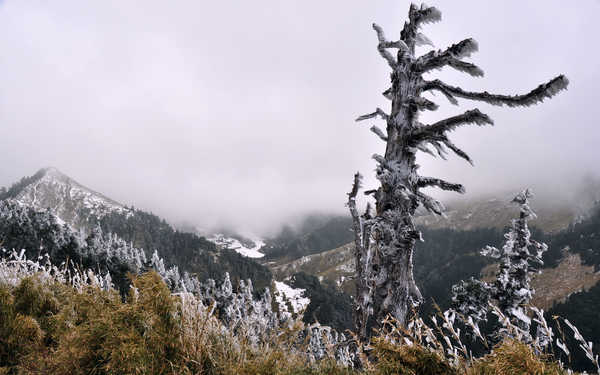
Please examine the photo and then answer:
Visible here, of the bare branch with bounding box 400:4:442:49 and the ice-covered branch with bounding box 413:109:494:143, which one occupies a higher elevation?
the bare branch with bounding box 400:4:442:49

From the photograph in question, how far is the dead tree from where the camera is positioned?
516cm

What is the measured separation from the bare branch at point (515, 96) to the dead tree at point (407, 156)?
0.02 meters

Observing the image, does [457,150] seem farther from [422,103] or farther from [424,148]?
[422,103]

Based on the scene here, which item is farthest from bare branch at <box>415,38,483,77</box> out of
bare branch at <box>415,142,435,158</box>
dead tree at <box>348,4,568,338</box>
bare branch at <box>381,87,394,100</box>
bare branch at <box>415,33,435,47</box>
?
bare branch at <box>415,142,435,158</box>

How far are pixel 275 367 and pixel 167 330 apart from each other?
1.44 meters

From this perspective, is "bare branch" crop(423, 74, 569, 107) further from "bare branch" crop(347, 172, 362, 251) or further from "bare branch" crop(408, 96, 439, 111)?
"bare branch" crop(347, 172, 362, 251)

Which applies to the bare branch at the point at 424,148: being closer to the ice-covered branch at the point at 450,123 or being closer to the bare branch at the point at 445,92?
the ice-covered branch at the point at 450,123

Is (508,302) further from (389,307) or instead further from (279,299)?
(279,299)

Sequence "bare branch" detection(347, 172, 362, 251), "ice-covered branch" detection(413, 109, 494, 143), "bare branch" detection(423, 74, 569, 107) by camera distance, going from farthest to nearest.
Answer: "bare branch" detection(347, 172, 362, 251)
"ice-covered branch" detection(413, 109, 494, 143)
"bare branch" detection(423, 74, 569, 107)

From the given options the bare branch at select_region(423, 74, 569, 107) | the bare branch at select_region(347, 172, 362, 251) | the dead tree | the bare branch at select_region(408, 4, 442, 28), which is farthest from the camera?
the bare branch at select_region(347, 172, 362, 251)

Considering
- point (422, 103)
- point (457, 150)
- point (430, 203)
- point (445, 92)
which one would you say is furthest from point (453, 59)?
point (430, 203)

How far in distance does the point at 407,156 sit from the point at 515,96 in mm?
1805

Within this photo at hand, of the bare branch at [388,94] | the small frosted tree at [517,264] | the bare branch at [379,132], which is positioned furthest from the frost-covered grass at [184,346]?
the small frosted tree at [517,264]

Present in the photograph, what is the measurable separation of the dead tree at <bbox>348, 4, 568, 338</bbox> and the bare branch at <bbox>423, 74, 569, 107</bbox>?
0.02 meters
